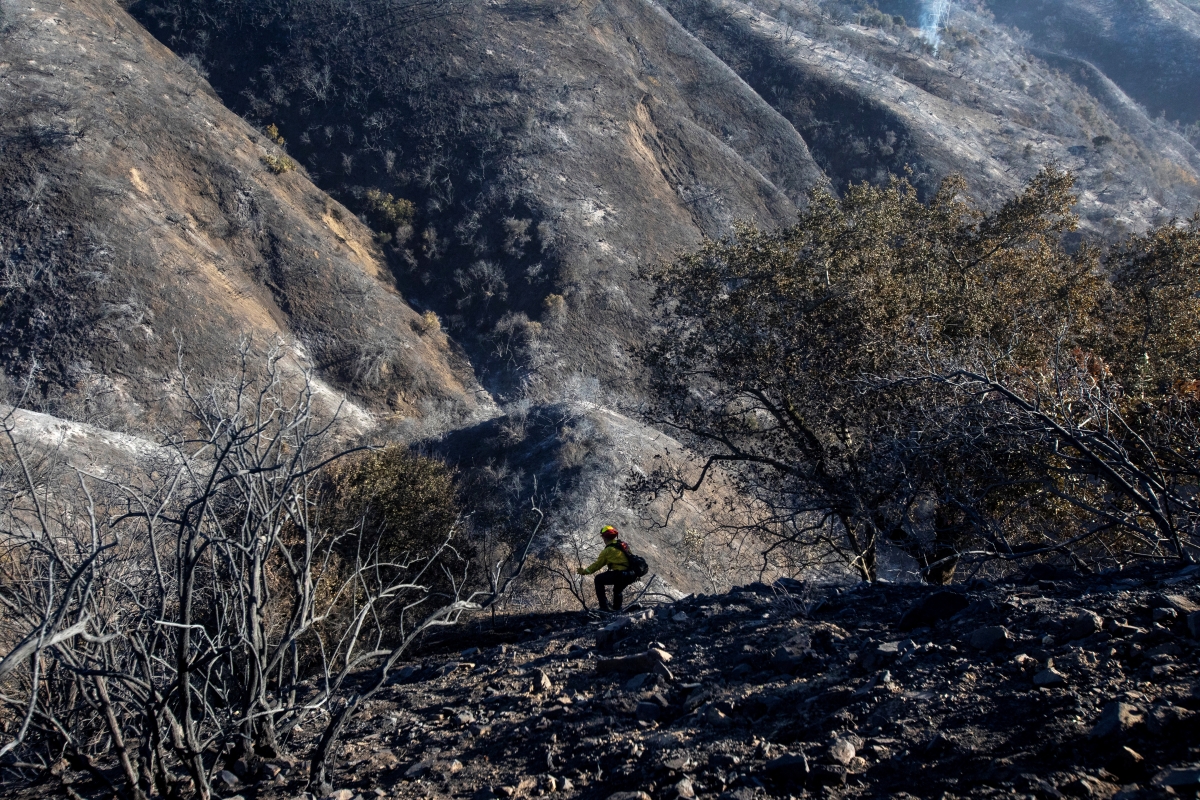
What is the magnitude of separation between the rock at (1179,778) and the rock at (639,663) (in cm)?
267

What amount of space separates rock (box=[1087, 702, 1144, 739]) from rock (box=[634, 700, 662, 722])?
205 centimetres

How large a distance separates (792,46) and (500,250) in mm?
A: 26998

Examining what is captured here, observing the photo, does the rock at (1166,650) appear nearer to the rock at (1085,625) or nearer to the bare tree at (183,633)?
the rock at (1085,625)

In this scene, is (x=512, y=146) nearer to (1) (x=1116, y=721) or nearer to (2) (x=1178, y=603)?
(2) (x=1178, y=603)

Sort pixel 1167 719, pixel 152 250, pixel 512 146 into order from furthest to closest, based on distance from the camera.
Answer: pixel 512 146 < pixel 152 250 < pixel 1167 719

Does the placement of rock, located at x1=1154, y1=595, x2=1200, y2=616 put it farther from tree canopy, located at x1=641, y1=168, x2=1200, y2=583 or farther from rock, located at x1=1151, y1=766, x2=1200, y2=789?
rock, located at x1=1151, y1=766, x2=1200, y2=789

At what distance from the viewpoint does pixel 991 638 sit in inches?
152

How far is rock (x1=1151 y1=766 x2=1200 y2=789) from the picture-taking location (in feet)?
7.51

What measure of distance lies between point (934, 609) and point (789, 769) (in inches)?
76.9

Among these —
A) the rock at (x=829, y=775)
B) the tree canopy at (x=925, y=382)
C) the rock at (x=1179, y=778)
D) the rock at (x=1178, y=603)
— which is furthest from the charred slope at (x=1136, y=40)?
the rock at (x=829, y=775)

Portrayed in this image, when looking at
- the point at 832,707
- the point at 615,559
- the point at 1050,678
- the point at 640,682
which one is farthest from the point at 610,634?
the point at 1050,678

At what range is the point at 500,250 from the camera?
2577cm

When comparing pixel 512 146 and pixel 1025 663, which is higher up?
pixel 1025 663

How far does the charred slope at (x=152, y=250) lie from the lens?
682 inches
